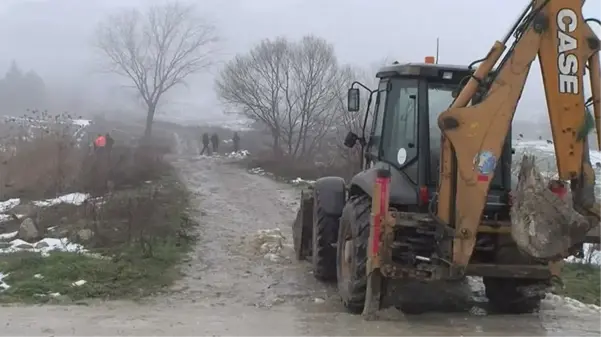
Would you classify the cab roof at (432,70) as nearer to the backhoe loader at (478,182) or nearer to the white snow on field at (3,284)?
the backhoe loader at (478,182)

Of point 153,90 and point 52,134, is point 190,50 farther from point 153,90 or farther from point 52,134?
point 52,134

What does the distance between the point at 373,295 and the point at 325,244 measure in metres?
2.33

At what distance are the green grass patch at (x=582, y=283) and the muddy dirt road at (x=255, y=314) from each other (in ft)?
1.57

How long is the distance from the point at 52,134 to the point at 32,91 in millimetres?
82172

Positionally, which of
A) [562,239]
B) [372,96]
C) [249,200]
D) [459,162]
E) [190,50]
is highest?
[190,50]

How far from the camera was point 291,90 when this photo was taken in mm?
37250

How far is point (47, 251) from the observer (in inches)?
440

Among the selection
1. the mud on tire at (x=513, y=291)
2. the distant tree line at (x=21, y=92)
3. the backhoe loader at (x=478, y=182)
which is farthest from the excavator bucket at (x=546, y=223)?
the distant tree line at (x=21, y=92)

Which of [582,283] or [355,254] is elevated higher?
[355,254]

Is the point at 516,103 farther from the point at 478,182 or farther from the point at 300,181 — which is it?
the point at 300,181

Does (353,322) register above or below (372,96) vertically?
below

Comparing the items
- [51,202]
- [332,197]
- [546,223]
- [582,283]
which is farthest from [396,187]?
[51,202]

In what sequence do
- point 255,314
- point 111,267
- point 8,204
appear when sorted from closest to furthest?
point 255,314, point 111,267, point 8,204

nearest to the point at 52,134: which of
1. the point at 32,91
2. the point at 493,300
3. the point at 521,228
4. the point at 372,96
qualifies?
the point at 372,96
